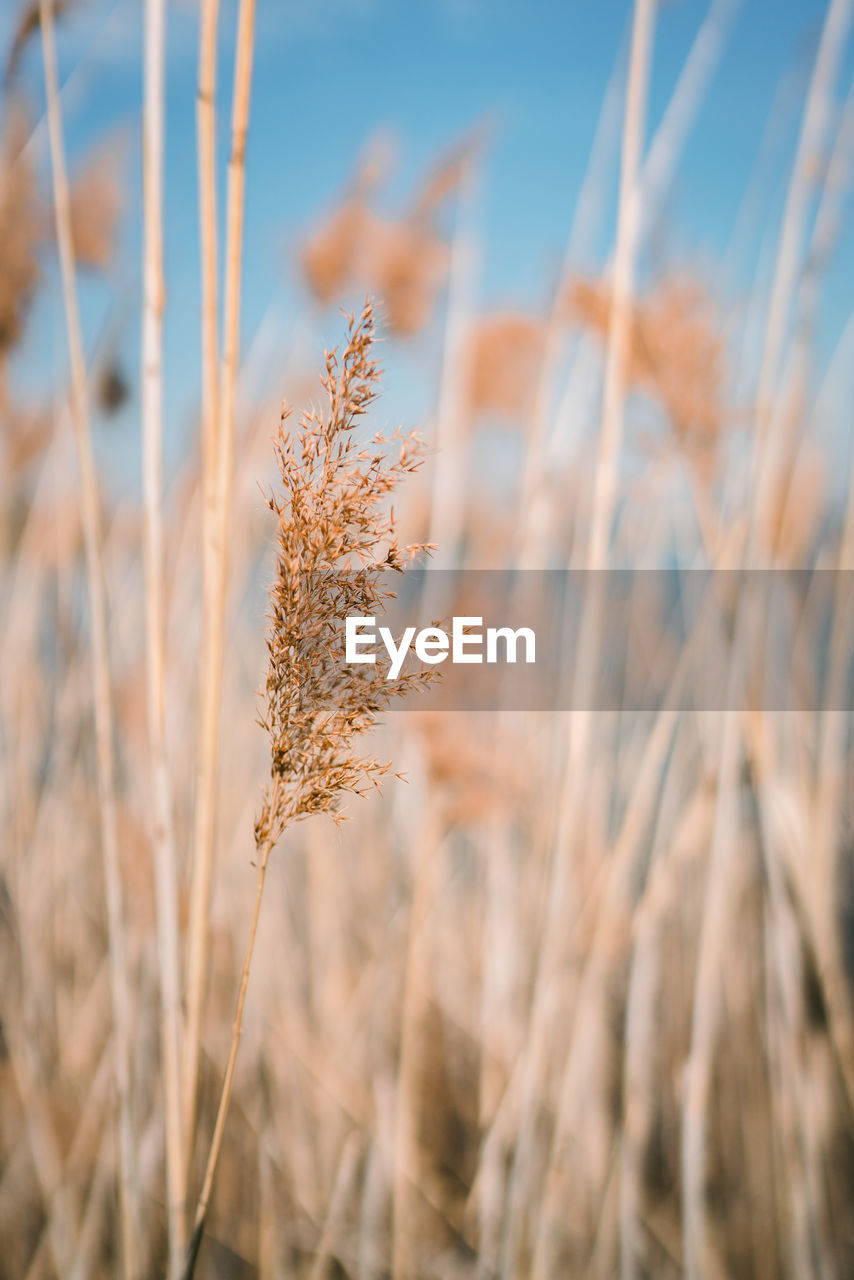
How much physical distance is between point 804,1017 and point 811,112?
989 mm

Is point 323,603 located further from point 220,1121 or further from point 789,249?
point 789,249

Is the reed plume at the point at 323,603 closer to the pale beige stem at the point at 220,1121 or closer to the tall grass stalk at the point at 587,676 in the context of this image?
the pale beige stem at the point at 220,1121

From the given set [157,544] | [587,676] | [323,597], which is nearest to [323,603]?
[323,597]

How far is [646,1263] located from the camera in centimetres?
105

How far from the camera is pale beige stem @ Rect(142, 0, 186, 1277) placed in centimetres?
37

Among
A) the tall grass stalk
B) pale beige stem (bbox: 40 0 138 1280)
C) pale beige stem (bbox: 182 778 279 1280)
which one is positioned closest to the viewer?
pale beige stem (bbox: 182 778 279 1280)

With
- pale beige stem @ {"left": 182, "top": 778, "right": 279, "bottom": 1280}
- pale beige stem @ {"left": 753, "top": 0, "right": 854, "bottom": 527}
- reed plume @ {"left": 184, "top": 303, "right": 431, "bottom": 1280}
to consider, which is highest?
pale beige stem @ {"left": 753, "top": 0, "right": 854, "bottom": 527}

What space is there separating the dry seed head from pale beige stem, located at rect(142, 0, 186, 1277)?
0.11m

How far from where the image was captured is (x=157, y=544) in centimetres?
42

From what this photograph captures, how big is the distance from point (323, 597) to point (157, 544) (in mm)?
147

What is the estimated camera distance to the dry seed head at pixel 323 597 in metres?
0.30

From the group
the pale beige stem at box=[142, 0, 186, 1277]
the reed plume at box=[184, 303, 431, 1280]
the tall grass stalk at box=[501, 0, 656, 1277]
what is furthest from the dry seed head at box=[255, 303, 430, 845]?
the tall grass stalk at box=[501, 0, 656, 1277]

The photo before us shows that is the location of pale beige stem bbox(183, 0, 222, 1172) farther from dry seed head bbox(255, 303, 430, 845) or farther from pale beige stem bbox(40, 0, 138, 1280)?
pale beige stem bbox(40, 0, 138, 1280)

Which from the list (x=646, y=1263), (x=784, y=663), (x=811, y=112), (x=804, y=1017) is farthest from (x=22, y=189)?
(x=646, y=1263)
